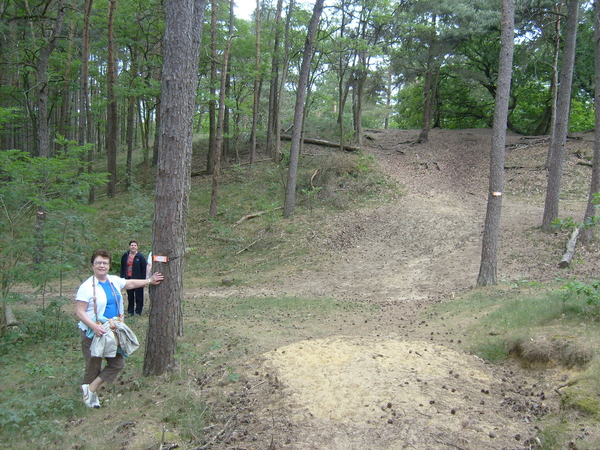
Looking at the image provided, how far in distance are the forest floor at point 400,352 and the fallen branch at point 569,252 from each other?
217 millimetres

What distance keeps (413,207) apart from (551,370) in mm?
13784

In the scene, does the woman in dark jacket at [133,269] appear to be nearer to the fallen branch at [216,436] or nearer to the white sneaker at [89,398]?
the white sneaker at [89,398]

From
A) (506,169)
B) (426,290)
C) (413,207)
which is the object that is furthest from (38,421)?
(506,169)

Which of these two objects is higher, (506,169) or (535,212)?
(506,169)

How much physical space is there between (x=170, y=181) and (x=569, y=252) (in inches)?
438

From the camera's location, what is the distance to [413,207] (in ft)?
62.2

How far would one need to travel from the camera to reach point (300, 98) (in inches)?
694

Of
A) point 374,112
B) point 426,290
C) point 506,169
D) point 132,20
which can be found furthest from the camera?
point 374,112

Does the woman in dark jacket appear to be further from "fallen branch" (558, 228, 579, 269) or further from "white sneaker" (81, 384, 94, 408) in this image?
"fallen branch" (558, 228, 579, 269)

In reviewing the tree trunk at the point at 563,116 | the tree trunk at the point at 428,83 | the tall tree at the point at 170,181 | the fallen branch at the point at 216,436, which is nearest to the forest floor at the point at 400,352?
the fallen branch at the point at 216,436

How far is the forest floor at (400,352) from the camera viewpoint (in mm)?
4473

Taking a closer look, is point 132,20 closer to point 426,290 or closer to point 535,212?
point 426,290

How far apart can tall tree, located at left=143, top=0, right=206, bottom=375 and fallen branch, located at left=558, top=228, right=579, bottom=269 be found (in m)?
10.2

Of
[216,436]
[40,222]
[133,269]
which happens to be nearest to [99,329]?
[216,436]
